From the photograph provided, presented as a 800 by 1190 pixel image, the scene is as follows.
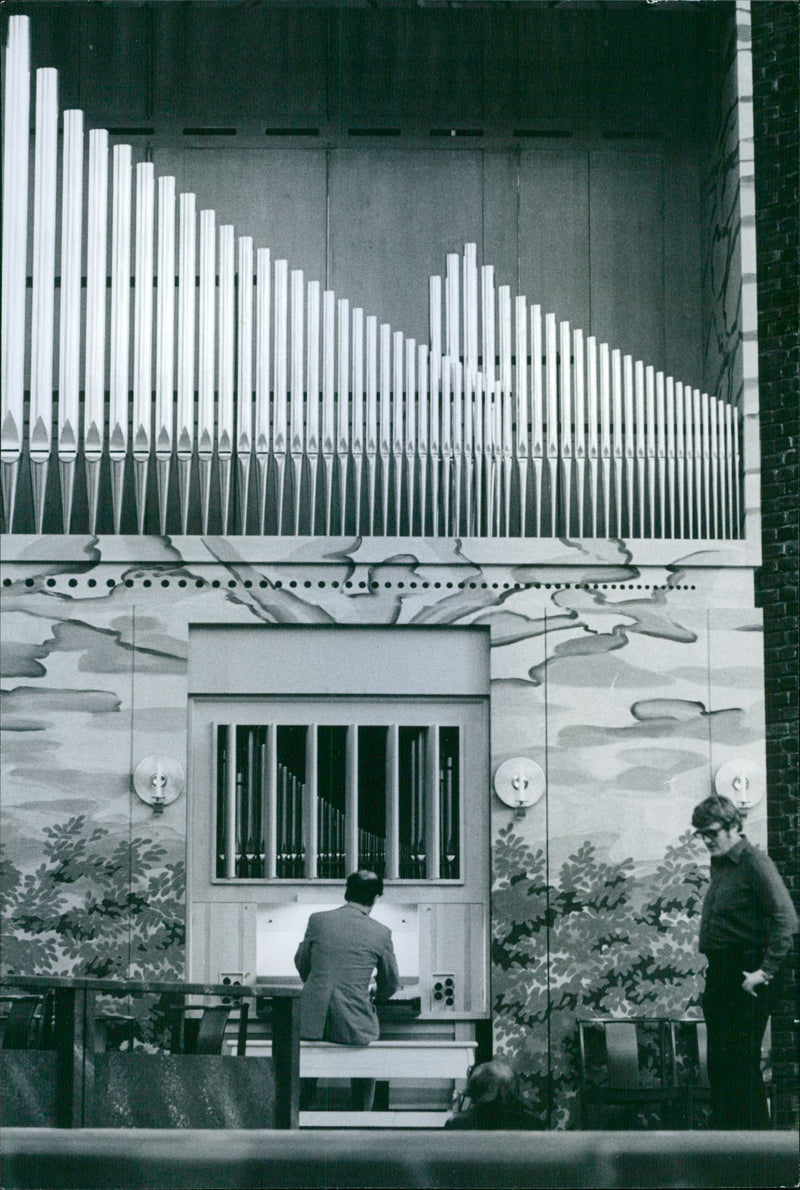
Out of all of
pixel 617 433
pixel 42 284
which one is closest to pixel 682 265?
pixel 617 433

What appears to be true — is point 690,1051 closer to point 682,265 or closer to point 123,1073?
point 123,1073

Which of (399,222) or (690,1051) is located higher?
(399,222)

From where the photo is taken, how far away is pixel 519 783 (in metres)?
9.44

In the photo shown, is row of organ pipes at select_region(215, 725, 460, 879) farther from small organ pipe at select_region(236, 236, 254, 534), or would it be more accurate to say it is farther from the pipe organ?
small organ pipe at select_region(236, 236, 254, 534)

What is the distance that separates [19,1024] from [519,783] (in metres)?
3.03

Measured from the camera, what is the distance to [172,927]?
30.3 ft

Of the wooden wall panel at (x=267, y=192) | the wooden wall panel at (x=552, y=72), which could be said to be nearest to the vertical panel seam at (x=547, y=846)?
the wooden wall panel at (x=267, y=192)

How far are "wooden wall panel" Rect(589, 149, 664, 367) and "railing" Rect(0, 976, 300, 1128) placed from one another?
18.9ft

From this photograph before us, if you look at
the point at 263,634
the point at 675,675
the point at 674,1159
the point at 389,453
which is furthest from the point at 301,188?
the point at 674,1159

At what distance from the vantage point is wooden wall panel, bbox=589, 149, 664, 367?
10.8 metres

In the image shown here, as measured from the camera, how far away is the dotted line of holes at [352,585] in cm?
947

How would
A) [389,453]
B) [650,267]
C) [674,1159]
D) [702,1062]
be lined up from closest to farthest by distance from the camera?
[674,1159] < [702,1062] < [389,453] < [650,267]

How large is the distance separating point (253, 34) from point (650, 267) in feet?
10.1

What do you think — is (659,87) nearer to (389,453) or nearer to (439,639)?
(389,453)
